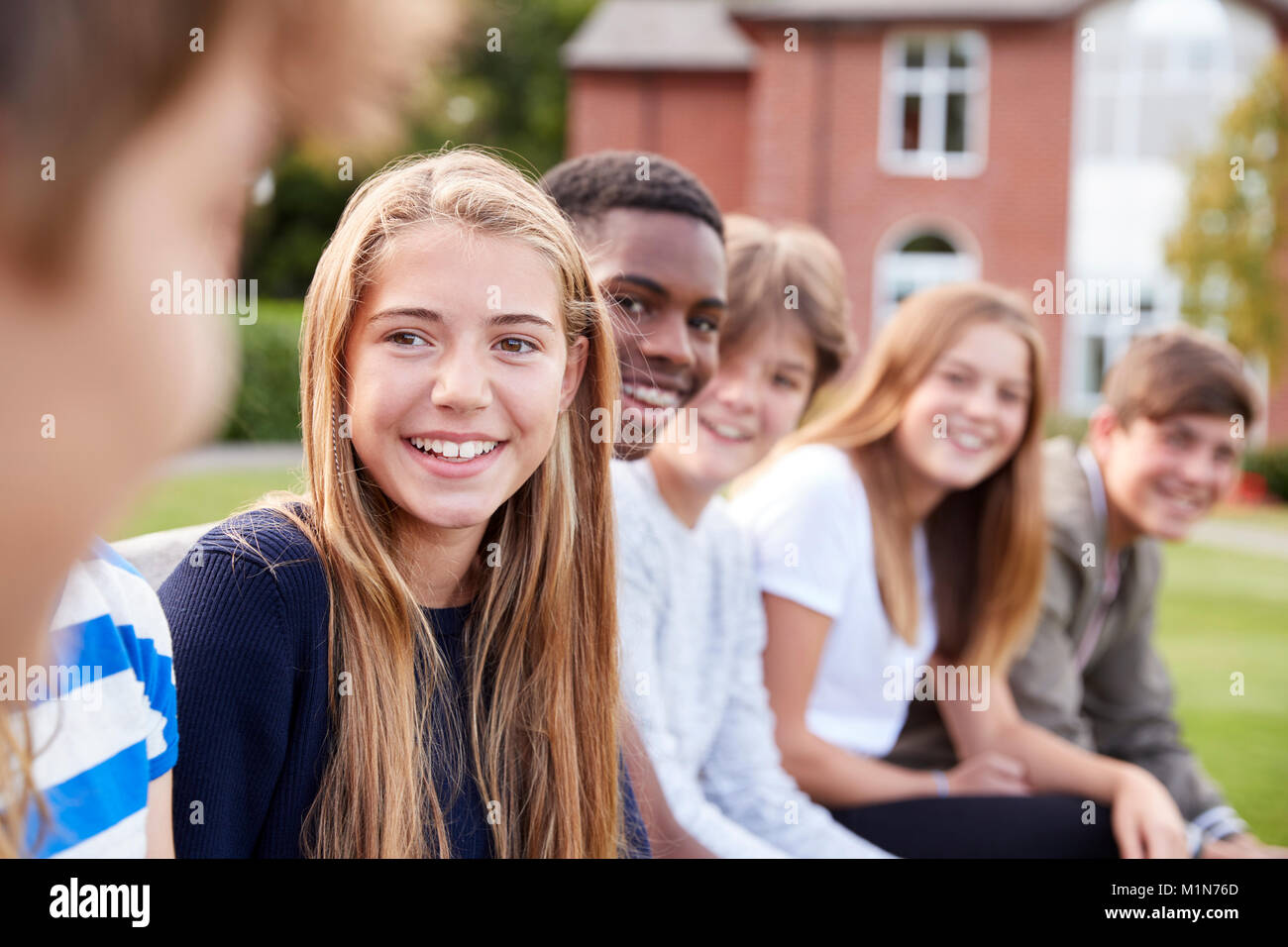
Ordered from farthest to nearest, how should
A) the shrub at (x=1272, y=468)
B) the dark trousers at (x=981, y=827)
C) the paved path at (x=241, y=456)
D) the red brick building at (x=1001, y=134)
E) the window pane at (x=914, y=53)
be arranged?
the window pane at (x=914, y=53), the red brick building at (x=1001, y=134), the shrub at (x=1272, y=468), the paved path at (x=241, y=456), the dark trousers at (x=981, y=827)

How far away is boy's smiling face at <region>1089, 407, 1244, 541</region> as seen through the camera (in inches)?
122

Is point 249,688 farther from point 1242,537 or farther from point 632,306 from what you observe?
point 1242,537

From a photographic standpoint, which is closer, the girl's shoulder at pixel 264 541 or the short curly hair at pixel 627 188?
the girl's shoulder at pixel 264 541

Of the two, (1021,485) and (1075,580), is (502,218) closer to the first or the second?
(1021,485)

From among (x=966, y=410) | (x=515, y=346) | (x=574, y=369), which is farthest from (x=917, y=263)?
(x=515, y=346)

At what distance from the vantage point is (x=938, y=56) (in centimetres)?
1841

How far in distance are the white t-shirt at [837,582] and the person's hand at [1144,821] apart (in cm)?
51

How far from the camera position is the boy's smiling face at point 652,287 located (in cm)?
217

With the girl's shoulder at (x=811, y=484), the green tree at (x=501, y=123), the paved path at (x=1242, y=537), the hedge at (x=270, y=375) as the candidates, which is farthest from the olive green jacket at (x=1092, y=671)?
the green tree at (x=501, y=123)

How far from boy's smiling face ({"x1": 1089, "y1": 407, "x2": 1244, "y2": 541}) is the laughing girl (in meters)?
1.90

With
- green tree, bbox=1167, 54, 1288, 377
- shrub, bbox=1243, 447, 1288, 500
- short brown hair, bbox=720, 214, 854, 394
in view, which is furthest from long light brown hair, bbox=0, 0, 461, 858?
green tree, bbox=1167, 54, 1288, 377

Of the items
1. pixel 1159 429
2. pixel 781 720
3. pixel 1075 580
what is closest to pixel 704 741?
pixel 781 720

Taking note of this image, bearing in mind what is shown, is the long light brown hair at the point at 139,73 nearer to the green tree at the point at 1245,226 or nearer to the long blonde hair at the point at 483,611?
the long blonde hair at the point at 483,611

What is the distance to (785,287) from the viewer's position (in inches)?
101
